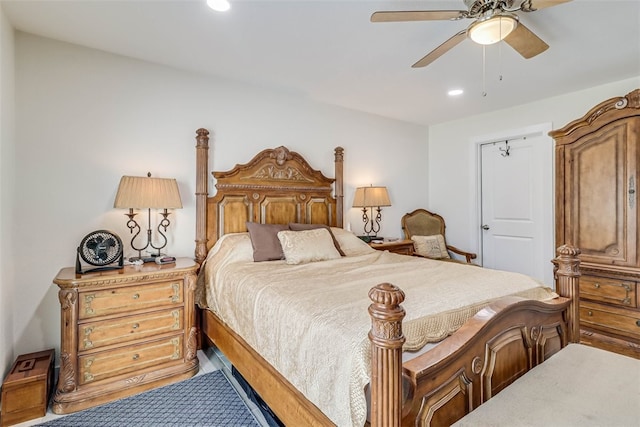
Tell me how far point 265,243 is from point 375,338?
6.09 ft

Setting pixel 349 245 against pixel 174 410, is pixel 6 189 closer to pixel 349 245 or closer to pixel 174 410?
pixel 174 410

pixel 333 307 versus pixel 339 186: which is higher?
pixel 339 186

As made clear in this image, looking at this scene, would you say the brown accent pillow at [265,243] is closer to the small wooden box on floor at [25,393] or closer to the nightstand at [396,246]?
the nightstand at [396,246]

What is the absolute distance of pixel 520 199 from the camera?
153 inches

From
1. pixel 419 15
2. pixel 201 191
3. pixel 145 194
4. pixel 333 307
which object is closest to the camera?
pixel 333 307

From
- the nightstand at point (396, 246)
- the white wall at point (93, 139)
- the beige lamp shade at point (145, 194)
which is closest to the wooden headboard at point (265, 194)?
the white wall at point (93, 139)

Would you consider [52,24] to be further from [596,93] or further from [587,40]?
[596,93]

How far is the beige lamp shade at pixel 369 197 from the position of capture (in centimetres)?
383

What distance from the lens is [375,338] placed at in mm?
966

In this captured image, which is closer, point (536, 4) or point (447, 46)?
point (536, 4)

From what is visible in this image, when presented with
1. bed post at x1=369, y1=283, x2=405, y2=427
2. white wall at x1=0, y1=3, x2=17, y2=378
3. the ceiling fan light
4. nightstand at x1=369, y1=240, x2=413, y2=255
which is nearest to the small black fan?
white wall at x1=0, y1=3, x2=17, y2=378

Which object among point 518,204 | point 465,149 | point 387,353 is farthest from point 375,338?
point 465,149

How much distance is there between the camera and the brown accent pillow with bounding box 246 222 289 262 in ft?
8.65

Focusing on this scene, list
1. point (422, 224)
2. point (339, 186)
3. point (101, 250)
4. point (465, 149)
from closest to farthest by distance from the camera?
point (101, 250) → point (339, 186) → point (465, 149) → point (422, 224)
